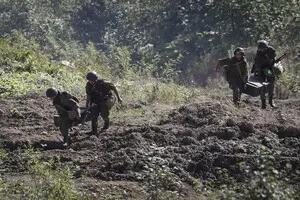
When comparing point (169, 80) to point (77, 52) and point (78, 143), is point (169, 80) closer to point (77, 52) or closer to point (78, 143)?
point (77, 52)

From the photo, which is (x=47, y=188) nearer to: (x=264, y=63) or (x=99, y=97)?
(x=99, y=97)

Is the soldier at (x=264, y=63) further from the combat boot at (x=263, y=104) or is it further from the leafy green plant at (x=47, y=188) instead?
the leafy green plant at (x=47, y=188)

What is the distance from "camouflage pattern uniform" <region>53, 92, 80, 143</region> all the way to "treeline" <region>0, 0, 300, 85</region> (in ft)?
22.0

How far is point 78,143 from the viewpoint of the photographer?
36.3 feet

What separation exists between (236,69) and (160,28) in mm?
14792

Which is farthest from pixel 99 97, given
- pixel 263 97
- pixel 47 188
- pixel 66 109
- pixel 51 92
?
pixel 47 188

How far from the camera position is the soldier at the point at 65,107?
35.3 feet

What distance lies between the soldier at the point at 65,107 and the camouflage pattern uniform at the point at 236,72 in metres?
3.31

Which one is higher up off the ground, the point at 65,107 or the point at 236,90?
the point at 236,90

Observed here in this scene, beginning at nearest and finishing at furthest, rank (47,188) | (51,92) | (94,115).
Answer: (47,188) < (51,92) < (94,115)

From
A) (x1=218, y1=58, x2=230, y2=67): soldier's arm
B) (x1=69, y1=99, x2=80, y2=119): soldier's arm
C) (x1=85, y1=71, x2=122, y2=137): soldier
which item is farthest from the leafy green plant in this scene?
(x1=218, y1=58, x2=230, y2=67): soldier's arm

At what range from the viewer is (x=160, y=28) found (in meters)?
27.2

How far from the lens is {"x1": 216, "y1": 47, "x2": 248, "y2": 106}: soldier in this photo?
12.5 meters

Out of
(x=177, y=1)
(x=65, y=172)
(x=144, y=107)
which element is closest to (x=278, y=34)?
(x=144, y=107)
